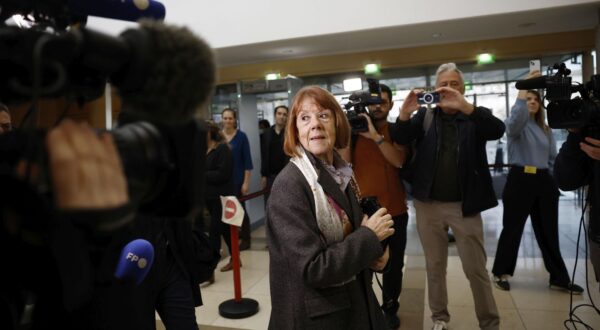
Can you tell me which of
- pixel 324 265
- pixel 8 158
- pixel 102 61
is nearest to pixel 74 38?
pixel 102 61

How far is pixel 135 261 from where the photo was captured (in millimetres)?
1030

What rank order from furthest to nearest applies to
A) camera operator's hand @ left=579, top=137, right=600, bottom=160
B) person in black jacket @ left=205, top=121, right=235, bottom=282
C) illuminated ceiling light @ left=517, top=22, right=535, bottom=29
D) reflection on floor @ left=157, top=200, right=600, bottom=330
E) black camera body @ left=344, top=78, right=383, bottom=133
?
illuminated ceiling light @ left=517, top=22, right=535, bottom=29
person in black jacket @ left=205, top=121, right=235, bottom=282
reflection on floor @ left=157, top=200, right=600, bottom=330
black camera body @ left=344, top=78, right=383, bottom=133
camera operator's hand @ left=579, top=137, right=600, bottom=160

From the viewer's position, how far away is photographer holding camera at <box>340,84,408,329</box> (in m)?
2.94

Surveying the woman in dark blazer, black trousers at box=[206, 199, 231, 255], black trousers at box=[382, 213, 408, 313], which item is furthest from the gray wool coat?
black trousers at box=[206, 199, 231, 255]

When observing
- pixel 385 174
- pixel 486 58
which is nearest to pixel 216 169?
pixel 385 174

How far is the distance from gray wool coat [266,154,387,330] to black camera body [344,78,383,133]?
1.37 meters

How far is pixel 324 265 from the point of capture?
132 centimetres

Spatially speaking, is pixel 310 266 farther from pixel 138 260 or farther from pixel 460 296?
pixel 460 296

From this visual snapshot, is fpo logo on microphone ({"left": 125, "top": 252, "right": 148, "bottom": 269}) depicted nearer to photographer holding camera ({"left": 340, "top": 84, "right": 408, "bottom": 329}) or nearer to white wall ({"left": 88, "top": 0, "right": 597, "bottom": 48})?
photographer holding camera ({"left": 340, "top": 84, "right": 408, "bottom": 329})

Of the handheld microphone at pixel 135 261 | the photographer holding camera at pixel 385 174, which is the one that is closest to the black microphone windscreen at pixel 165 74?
the handheld microphone at pixel 135 261

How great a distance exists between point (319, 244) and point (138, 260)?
57 centimetres

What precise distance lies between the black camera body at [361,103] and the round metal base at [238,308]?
5.36ft

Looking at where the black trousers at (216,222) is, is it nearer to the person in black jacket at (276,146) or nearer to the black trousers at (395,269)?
the person in black jacket at (276,146)

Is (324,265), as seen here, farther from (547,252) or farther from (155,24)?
(547,252)
